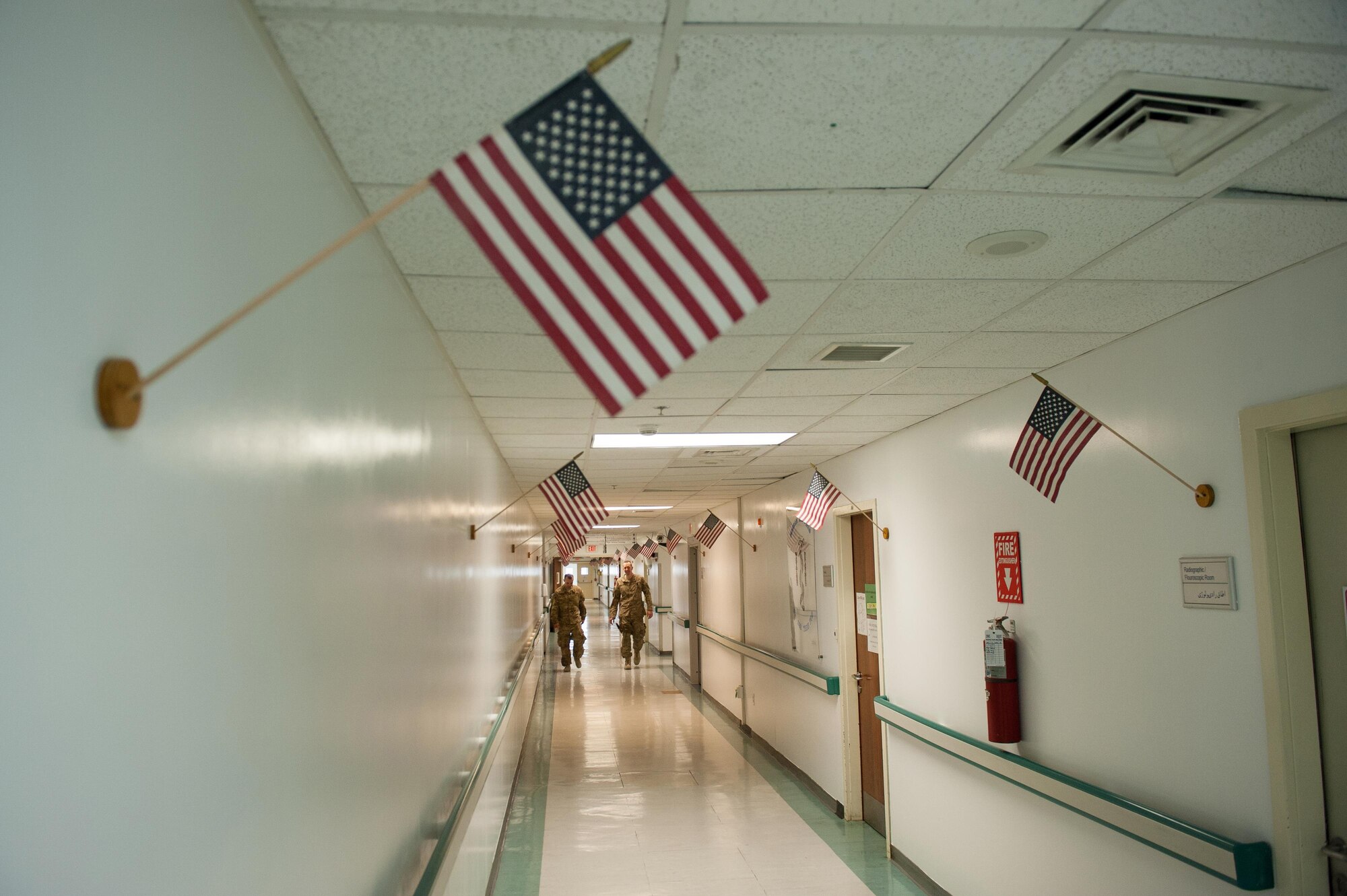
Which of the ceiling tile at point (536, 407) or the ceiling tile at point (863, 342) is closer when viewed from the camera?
the ceiling tile at point (863, 342)

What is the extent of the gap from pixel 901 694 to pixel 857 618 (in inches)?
45.5

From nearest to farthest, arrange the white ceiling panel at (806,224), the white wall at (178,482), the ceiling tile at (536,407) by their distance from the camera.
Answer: the white wall at (178,482)
the white ceiling panel at (806,224)
the ceiling tile at (536,407)

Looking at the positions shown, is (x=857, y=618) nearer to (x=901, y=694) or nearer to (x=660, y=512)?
(x=901, y=694)

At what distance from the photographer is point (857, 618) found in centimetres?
661

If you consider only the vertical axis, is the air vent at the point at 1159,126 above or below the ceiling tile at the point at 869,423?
above

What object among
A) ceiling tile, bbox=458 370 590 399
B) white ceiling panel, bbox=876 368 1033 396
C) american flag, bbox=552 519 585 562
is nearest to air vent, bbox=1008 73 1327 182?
white ceiling panel, bbox=876 368 1033 396

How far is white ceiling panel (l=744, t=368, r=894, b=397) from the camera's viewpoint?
154 inches

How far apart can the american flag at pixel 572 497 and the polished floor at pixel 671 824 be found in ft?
7.30

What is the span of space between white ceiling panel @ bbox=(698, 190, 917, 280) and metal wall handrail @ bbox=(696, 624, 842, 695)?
4792 millimetres

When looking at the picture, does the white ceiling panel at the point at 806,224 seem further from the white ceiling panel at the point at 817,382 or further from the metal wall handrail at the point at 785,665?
the metal wall handrail at the point at 785,665

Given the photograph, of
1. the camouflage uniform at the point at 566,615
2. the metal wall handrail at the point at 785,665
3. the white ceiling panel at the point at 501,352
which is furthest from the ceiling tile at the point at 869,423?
the camouflage uniform at the point at 566,615

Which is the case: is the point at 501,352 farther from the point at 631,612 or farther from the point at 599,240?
the point at 631,612

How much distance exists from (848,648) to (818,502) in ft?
4.81

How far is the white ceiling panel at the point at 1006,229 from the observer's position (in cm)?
213
